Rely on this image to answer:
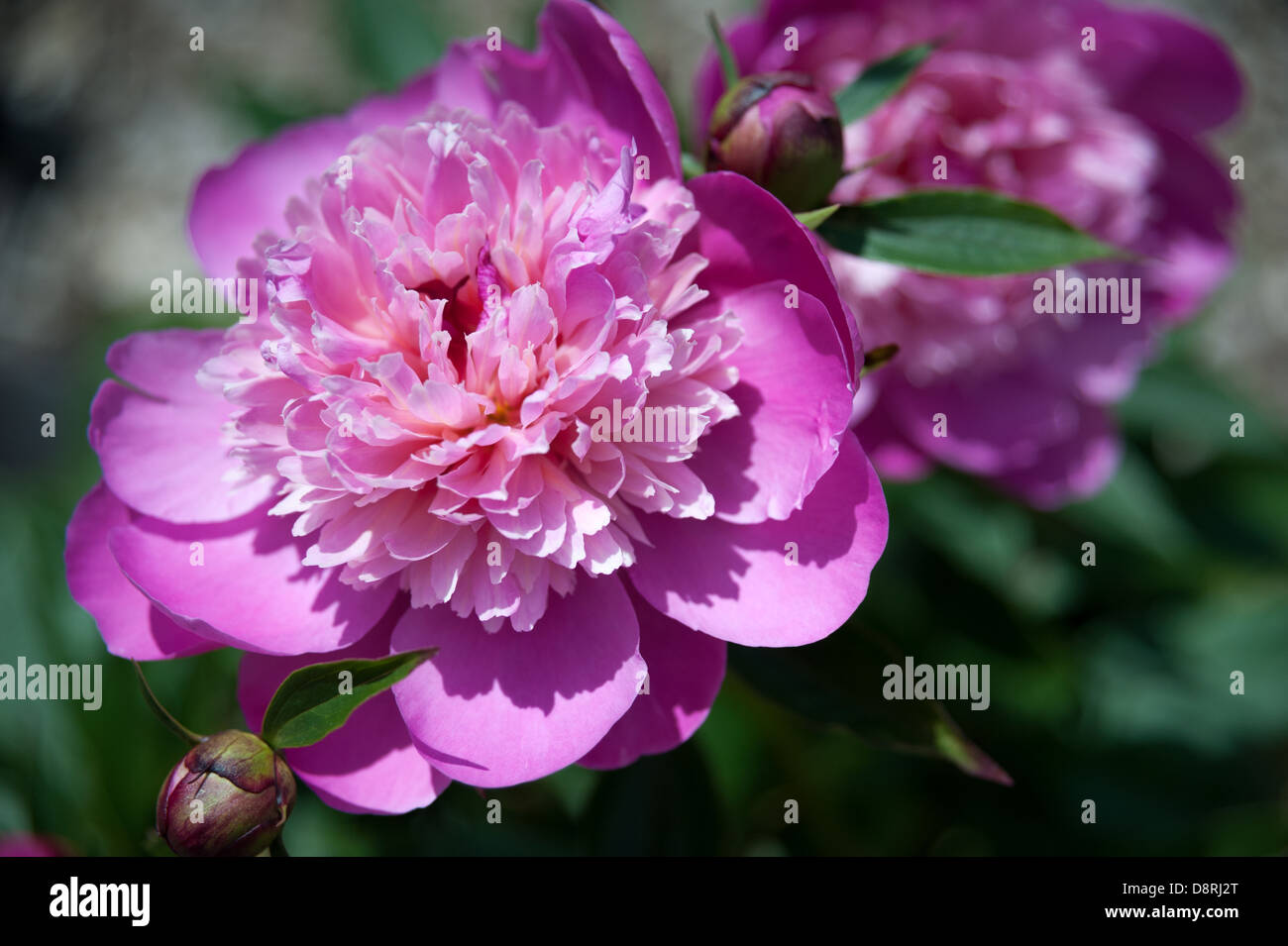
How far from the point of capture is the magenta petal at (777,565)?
28.4 inches

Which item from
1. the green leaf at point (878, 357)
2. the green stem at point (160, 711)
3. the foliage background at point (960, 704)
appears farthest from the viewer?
the foliage background at point (960, 704)

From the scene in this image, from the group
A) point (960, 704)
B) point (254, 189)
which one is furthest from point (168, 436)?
point (960, 704)

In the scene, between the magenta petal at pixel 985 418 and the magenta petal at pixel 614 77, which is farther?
the magenta petal at pixel 985 418

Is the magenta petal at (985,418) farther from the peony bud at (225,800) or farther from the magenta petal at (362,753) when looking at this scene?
the peony bud at (225,800)

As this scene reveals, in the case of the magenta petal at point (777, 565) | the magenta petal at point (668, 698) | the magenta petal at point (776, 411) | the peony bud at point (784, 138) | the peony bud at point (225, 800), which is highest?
the peony bud at point (784, 138)

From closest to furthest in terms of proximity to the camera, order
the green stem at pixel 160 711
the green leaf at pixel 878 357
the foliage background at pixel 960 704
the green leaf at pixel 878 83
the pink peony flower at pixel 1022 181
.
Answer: the green stem at pixel 160 711
the green leaf at pixel 878 357
the green leaf at pixel 878 83
the pink peony flower at pixel 1022 181
the foliage background at pixel 960 704

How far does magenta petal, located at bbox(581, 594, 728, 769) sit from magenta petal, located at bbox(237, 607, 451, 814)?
13 cm

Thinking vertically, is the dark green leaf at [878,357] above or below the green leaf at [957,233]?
below

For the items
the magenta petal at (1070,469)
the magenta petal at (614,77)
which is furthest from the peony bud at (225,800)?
the magenta petal at (1070,469)

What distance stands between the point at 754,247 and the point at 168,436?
494 millimetres

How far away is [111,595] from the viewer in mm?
799

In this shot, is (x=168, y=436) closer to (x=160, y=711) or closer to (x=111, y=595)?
(x=111, y=595)

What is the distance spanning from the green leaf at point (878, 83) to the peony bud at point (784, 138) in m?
0.09
